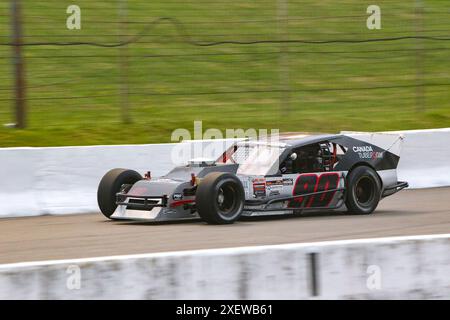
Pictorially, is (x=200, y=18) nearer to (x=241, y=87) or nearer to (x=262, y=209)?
(x=241, y=87)

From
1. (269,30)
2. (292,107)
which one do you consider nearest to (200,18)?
(269,30)

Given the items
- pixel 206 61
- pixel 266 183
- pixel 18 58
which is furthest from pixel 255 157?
pixel 206 61

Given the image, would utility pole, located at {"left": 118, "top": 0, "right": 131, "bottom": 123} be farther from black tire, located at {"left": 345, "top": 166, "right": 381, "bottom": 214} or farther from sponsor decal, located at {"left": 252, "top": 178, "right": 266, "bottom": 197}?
black tire, located at {"left": 345, "top": 166, "right": 381, "bottom": 214}

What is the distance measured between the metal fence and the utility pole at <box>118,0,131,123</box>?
0.7 inches

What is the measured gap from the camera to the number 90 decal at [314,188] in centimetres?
1234

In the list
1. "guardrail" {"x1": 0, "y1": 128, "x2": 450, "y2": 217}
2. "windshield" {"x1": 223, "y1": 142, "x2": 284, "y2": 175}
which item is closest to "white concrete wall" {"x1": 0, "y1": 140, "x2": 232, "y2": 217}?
"guardrail" {"x1": 0, "y1": 128, "x2": 450, "y2": 217}

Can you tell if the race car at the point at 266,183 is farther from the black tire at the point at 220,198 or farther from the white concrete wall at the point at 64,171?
the white concrete wall at the point at 64,171

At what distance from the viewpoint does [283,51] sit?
17000 millimetres

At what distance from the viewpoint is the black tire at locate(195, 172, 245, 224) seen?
11414 millimetres

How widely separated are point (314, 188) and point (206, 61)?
19.5 feet

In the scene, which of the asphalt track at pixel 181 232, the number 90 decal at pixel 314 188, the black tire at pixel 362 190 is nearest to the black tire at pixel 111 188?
the asphalt track at pixel 181 232

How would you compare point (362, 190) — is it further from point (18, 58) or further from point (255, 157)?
point (18, 58)

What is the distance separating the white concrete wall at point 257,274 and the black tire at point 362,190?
186 inches

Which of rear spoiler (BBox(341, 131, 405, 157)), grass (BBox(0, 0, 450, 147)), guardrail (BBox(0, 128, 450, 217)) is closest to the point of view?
guardrail (BBox(0, 128, 450, 217))
